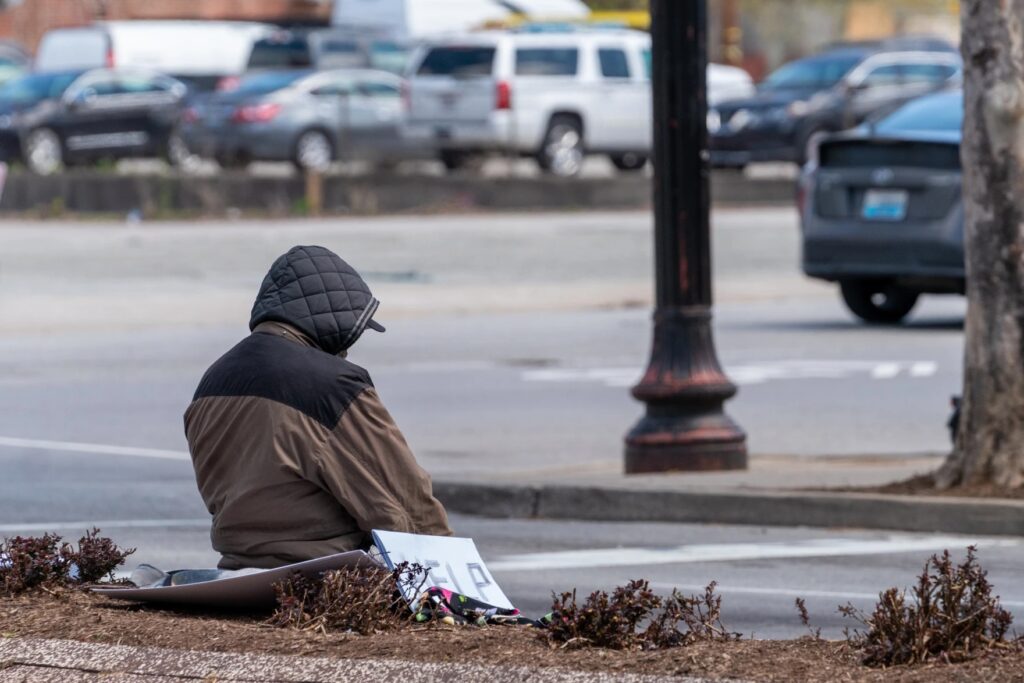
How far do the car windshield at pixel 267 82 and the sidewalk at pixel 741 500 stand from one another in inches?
887

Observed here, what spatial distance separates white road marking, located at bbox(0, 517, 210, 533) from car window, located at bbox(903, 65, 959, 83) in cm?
2350

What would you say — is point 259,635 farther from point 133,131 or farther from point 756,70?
point 756,70

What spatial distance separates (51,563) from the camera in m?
5.85

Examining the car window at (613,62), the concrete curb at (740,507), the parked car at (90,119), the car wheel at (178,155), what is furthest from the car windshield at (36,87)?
the concrete curb at (740,507)

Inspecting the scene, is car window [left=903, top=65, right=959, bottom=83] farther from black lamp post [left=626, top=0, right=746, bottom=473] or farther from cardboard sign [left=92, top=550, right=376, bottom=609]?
cardboard sign [left=92, top=550, right=376, bottom=609]

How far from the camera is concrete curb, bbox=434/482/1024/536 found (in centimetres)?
909

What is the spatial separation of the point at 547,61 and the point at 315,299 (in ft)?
85.7

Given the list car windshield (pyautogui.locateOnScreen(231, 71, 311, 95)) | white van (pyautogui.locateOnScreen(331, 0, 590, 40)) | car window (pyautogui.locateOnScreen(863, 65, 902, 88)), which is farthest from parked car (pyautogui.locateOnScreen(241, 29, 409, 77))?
car window (pyautogui.locateOnScreen(863, 65, 902, 88))

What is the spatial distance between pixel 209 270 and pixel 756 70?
42296 millimetres

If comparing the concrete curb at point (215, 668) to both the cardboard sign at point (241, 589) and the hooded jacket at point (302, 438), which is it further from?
the hooded jacket at point (302, 438)

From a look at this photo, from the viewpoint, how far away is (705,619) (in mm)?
5102

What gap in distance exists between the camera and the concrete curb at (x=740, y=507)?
909 cm

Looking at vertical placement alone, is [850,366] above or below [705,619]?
below

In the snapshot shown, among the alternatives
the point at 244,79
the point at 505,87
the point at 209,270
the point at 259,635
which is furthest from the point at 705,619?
the point at 244,79
